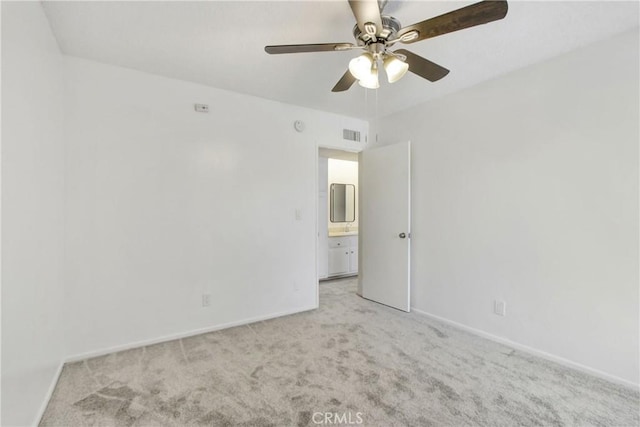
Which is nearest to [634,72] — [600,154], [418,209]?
[600,154]

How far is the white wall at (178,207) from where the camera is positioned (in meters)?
2.44

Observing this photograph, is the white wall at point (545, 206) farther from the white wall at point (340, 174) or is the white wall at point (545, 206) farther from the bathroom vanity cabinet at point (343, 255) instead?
the white wall at point (340, 174)

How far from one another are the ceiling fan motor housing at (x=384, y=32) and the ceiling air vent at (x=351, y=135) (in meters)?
2.17

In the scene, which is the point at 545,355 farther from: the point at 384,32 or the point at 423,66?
the point at 384,32

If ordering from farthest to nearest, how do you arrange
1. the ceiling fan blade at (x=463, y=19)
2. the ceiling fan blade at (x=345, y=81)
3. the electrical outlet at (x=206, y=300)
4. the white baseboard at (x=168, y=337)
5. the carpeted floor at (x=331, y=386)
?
1. the electrical outlet at (x=206, y=300)
2. the white baseboard at (x=168, y=337)
3. the ceiling fan blade at (x=345, y=81)
4. the carpeted floor at (x=331, y=386)
5. the ceiling fan blade at (x=463, y=19)

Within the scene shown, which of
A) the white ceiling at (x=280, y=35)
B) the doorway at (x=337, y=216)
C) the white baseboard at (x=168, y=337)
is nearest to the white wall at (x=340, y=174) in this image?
the doorway at (x=337, y=216)

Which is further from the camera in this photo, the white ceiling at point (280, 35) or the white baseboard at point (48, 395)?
the white ceiling at point (280, 35)

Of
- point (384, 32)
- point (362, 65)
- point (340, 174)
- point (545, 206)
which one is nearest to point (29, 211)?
point (362, 65)

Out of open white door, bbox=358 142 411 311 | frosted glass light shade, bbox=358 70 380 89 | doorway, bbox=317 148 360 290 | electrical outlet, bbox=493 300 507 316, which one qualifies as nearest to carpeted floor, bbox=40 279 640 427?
electrical outlet, bbox=493 300 507 316

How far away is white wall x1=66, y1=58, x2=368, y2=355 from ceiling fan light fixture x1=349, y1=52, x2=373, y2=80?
1729 millimetres

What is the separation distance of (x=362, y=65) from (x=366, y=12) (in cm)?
33

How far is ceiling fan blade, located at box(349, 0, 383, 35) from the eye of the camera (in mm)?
1345

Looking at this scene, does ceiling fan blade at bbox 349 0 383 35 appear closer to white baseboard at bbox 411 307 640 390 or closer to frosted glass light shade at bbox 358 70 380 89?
frosted glass light shade at bbox 358 70 380 89

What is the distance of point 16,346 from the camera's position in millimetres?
1396
